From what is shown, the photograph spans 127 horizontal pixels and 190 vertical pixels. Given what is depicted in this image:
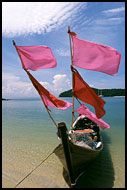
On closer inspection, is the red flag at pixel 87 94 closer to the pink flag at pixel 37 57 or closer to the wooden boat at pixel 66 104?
the wooden boat at pixel 66 104

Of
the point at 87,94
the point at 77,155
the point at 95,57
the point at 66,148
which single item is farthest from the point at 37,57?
the point at 77,155

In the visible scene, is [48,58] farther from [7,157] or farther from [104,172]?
[7,157]

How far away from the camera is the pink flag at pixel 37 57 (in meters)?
7.17

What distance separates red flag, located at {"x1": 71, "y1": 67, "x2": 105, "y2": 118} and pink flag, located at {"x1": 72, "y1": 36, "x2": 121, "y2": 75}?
81cm

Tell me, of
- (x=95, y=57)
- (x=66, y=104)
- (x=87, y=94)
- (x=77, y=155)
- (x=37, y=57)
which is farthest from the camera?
(x=66, y=104)

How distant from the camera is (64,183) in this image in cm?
700

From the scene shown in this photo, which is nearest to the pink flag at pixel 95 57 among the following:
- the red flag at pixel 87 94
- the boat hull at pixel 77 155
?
the red flag at pixel 87 94

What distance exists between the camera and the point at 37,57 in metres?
7.19

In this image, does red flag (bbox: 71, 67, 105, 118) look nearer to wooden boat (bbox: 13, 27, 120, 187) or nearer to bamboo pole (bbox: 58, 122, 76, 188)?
wooden boat (bbox: 13, 27, 120, 187)

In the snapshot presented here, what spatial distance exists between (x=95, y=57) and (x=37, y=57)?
2.93 metres

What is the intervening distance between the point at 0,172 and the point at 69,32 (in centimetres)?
883

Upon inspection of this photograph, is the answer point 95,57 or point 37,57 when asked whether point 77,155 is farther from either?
point 37,57

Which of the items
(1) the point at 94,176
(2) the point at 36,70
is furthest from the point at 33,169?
(2) the point at 36,70

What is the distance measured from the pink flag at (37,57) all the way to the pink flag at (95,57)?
1.31 metres
